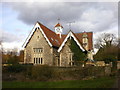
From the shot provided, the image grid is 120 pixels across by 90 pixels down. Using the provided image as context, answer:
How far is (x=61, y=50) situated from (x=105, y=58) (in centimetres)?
958

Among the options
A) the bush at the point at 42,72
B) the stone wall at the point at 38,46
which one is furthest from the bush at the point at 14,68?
the stone wall at the point at 38,46

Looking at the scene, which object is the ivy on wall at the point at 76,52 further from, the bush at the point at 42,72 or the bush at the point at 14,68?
the bush at the point at 14,68

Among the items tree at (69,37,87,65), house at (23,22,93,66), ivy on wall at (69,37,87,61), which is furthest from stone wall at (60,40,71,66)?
tree at (69,37,87,65)

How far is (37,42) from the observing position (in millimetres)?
31203

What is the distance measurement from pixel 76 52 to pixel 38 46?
315 inches

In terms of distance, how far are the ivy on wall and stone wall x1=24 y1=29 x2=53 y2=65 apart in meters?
4.39

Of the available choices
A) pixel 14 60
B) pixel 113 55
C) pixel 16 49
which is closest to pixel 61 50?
pixel 14 60

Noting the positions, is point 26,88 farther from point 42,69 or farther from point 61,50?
point 61,50

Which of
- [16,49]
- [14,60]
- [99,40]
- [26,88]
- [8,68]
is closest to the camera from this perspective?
[26,88]

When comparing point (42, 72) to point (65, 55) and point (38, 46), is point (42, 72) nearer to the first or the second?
point (65, 55)

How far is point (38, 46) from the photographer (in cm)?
3111

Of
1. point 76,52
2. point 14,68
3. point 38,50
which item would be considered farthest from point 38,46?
point 14,68

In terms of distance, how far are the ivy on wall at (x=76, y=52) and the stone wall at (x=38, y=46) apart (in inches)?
173

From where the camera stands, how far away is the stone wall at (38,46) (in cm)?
3056
